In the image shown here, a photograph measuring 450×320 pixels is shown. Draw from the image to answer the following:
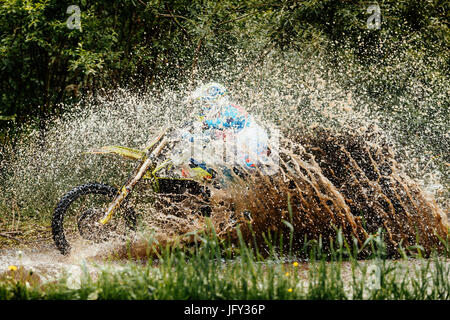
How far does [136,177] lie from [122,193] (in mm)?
180

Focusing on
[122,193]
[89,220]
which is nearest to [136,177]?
[122,193]

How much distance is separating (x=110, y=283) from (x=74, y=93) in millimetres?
6092

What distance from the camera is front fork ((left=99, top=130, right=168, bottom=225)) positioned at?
14.1 ft

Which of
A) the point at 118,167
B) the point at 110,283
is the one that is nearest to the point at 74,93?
the point at 118,167

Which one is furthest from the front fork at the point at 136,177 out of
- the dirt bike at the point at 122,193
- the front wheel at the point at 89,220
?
the front wheel at the point at 89,220

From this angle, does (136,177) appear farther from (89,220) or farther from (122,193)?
(89,220)

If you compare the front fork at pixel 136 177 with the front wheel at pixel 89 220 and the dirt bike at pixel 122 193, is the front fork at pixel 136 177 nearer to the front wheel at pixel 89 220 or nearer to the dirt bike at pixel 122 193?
the dirt bike at pixel 122 193

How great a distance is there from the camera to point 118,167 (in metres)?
6.71

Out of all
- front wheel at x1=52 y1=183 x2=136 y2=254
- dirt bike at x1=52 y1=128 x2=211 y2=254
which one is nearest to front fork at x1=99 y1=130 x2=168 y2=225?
dirt bike at x1=52 y1=128 x2=211 y2=254

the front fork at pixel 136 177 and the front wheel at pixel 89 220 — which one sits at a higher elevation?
the front fork at pixel 136 177

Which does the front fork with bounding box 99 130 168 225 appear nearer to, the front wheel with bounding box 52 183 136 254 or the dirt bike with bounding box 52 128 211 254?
the dirt bike with bounding box 52 128 211 254

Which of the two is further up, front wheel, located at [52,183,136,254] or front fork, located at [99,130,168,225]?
front fork, located at [99,130,168,225]

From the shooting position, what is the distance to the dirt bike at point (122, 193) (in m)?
4.36
